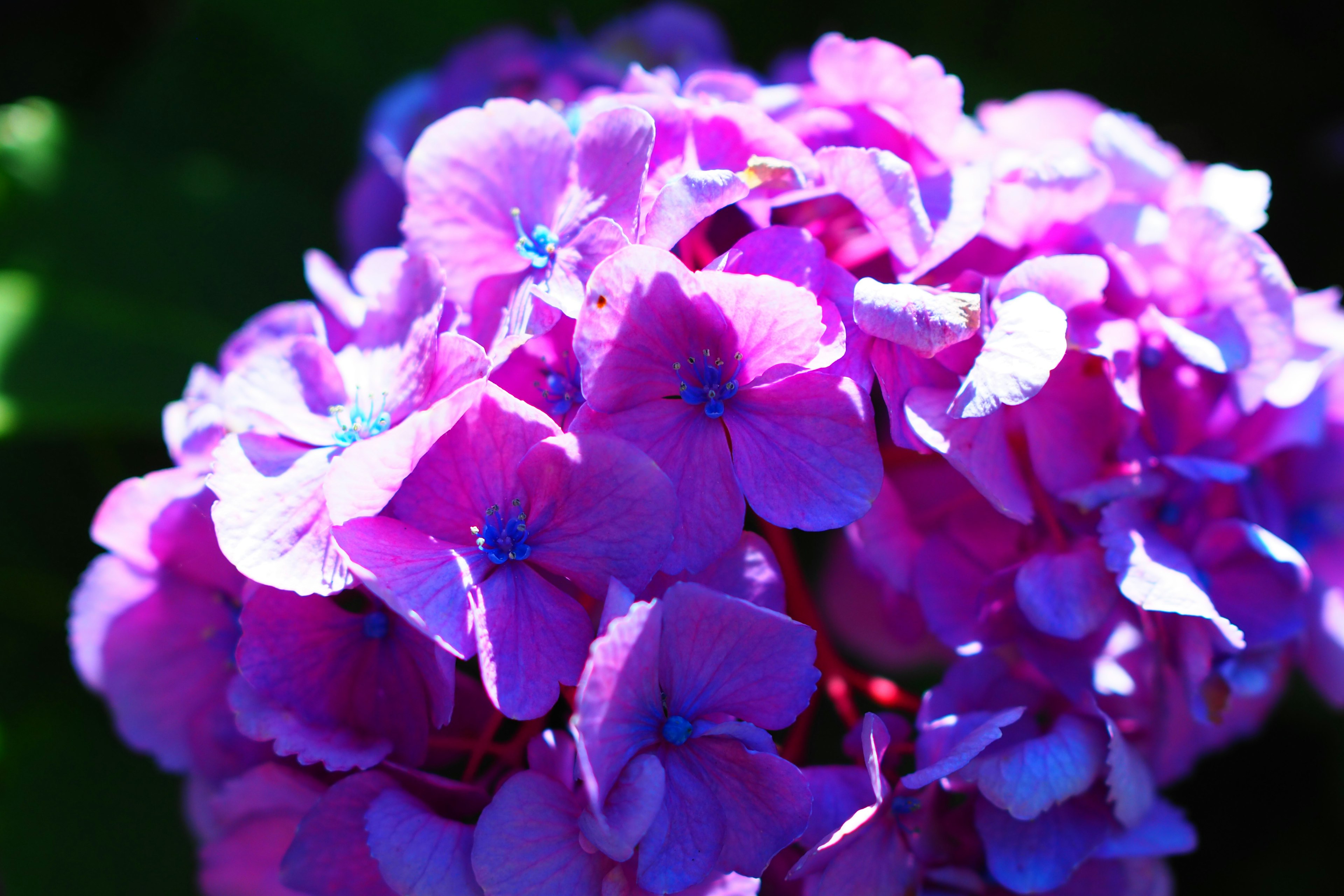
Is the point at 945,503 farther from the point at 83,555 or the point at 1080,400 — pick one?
the point at 83,555

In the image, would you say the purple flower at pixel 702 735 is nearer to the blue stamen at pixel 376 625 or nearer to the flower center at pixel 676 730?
the flower center at pixel 676 730

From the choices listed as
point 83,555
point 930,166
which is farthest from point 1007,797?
point 83,555

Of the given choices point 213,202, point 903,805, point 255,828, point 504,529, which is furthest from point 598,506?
point 213,202

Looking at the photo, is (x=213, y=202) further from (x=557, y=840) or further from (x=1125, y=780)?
(x=1125, y=780)

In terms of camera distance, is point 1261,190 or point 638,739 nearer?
point 638,739

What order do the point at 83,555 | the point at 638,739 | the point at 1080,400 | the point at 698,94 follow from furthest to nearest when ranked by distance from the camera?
the point at 83,555
the point at 698,94
the point at 1080,400
the point at 638,739

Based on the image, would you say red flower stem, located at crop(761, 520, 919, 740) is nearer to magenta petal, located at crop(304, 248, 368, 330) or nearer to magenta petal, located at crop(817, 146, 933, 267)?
magenta petal, located at crop(817, 146, 933, 267)

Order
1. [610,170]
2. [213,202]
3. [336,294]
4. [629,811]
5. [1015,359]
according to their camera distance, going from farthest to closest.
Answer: [213,202]
[336,294]
[610,170]
[1015,359]
[629,811]
